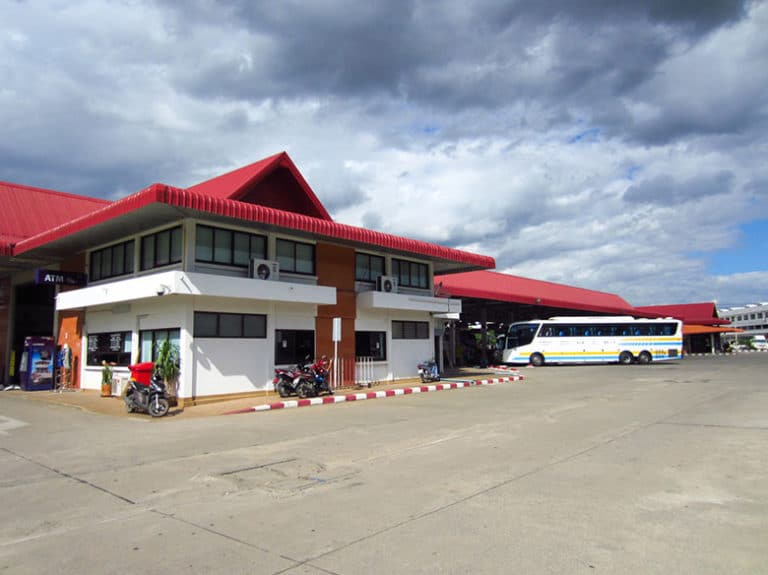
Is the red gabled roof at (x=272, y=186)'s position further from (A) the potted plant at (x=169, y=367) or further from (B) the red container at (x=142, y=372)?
(B) the red container at (x=142, y=372)

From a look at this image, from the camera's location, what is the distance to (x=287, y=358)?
1812 centimetres

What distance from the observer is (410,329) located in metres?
23.4

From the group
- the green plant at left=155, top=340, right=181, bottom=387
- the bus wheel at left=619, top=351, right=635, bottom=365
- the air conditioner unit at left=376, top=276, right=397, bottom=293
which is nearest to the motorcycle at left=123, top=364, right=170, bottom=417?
the green plant at left=155, top=340, right=181, bottom=387

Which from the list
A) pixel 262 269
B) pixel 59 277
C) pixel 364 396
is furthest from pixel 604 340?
pixel 59 277

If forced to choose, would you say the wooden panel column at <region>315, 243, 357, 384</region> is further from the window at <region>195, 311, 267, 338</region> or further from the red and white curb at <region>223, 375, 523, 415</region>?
the window at <region>195, 311, 267, 338</region>

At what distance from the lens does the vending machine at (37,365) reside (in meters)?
20.6

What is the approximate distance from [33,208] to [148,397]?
51.0 feet

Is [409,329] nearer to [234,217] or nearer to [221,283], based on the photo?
[221,283]

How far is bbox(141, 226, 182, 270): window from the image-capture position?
16.1m

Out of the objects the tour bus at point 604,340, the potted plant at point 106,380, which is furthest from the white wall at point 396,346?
the tour bus at point 604,340

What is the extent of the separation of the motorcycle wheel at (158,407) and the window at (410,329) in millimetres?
10375

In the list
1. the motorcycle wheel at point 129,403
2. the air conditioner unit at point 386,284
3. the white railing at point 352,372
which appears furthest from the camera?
the air conditioner unit at point 386,284

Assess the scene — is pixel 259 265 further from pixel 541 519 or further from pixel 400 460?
pixel 541 519

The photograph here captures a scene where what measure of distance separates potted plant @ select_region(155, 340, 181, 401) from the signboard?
629cm
